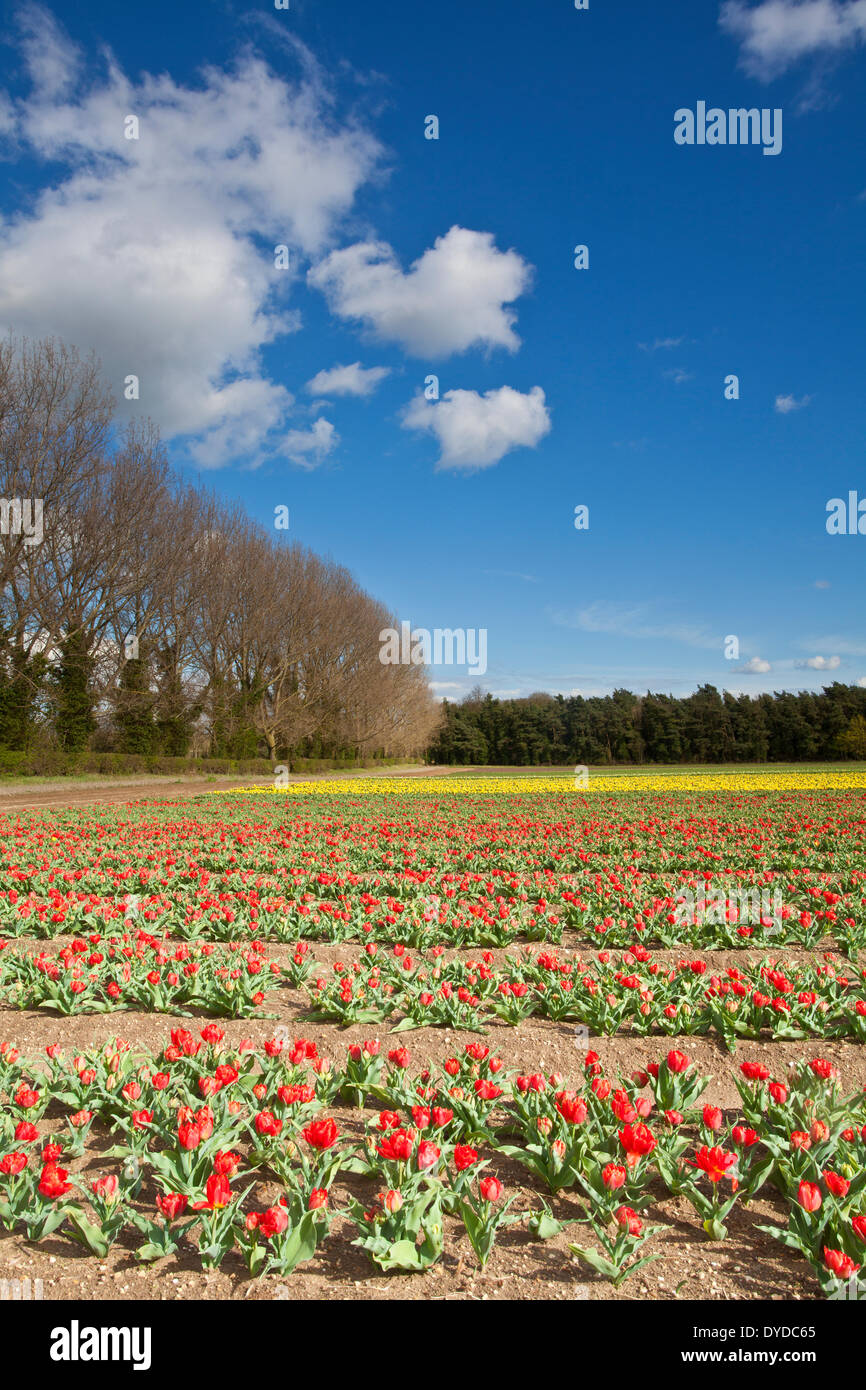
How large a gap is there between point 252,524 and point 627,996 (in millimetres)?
45358

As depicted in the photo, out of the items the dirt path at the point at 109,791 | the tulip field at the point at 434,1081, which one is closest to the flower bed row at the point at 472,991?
the tulip field at the point at 434,1081

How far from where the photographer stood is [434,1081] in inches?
141

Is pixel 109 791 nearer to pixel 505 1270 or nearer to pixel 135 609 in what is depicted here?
pixel 135 609

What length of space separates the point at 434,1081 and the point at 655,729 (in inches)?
3052

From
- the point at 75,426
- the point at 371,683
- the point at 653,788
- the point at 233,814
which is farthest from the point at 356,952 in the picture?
the point at 371,683

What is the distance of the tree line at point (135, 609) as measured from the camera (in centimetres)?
3025

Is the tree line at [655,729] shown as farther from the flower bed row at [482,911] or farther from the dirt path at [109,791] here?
the flower bed row at [482,911]

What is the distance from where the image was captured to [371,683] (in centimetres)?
5953

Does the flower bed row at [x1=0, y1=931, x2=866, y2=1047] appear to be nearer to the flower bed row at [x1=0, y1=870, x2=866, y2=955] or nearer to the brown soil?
the flower bed row at [x1=0, y1=870, x2=866, y2=955]

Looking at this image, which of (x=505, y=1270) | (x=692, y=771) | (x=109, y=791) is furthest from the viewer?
(x=692, y=771)

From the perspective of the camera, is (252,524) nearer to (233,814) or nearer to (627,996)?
(233,814)

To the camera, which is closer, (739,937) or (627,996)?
(627,996)

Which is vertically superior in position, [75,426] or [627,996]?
[75,426]

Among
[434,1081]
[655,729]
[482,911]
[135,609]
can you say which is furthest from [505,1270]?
[655,729]
